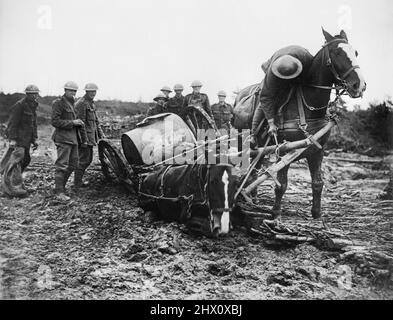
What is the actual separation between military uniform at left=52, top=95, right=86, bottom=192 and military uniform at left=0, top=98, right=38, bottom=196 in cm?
45

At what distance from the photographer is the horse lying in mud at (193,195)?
5117 millimetres

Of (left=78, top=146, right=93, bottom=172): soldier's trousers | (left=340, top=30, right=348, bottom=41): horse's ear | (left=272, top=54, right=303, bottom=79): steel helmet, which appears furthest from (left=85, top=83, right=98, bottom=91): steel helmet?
(left=340, top=30, right=348, bottom=41): horse's ear

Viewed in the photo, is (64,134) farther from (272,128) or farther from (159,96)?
(272,128)

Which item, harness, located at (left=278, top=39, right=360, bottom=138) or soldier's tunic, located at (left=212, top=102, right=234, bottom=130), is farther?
soldier's tunic, located at (left=212, top=102, right=234, bottom=130)

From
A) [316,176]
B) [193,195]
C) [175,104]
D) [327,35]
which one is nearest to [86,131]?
[175,104]

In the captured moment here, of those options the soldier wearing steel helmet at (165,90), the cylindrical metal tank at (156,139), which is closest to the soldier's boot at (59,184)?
the cylindrical metal tank at (156,139)

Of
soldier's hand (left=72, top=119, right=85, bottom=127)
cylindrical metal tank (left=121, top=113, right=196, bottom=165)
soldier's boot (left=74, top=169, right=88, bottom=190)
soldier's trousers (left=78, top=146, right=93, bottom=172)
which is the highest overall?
soldier's hand (left=72, top=119, right=85, bottom=127)

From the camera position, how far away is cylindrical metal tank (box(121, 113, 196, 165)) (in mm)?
7184

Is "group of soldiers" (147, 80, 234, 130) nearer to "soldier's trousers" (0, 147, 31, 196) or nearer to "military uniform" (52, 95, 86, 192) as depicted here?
"military uniform" (52, 95, 86, 192)

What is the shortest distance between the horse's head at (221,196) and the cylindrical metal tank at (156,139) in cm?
192

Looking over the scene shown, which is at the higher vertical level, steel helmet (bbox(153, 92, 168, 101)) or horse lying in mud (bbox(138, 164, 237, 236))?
steel helmet (bbox(153, 92, 168, 101))

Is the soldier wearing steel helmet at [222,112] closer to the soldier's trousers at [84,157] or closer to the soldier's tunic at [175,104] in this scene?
the soldier's tunic at [175,104]
